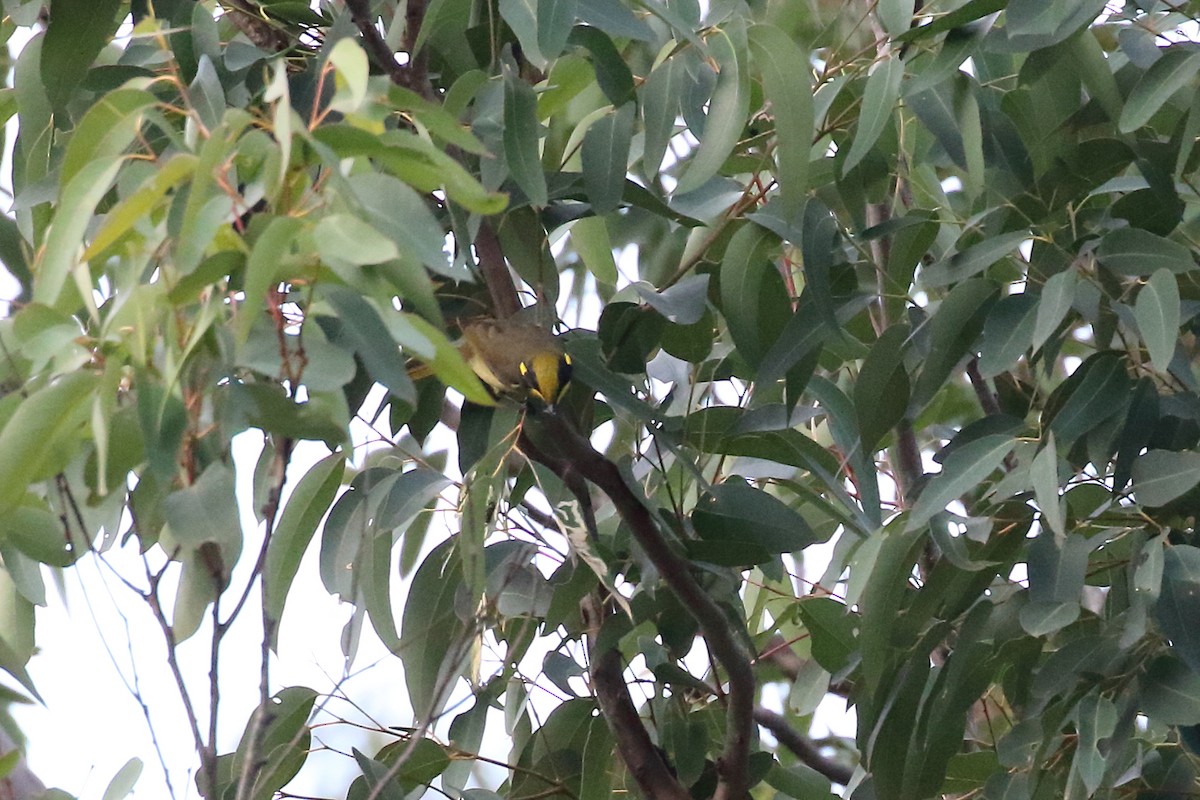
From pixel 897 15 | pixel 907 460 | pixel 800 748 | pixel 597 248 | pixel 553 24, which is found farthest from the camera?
pixel 907 460

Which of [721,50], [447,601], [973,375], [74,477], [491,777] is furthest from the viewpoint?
[491,777]

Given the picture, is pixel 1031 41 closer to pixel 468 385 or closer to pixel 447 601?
pixel 468 385

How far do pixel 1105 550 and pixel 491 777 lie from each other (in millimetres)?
1552

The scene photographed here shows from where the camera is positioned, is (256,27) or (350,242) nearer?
(350,242)

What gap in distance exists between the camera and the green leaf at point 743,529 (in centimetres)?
129

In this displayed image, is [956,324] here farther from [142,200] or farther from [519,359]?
[142,200]

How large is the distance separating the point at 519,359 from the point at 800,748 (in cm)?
73

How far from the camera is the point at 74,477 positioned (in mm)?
925

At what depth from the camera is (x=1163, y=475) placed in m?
1.16

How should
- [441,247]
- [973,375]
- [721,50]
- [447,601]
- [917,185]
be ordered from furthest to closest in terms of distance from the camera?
[973,375], [917,185], [447,601], [721,50], [441,247]

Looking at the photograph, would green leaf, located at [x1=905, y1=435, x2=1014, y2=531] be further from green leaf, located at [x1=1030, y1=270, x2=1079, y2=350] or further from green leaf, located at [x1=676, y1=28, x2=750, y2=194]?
green leaf, located at [x1=676, y1=28, x2=750, y2=194]

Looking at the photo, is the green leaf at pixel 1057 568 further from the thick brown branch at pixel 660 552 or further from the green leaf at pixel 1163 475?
the thick brown branch at pixel 660 552

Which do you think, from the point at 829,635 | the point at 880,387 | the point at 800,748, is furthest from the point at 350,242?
the point at 800,748

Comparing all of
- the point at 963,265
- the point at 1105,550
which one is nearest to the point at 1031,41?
the point at 963,265
